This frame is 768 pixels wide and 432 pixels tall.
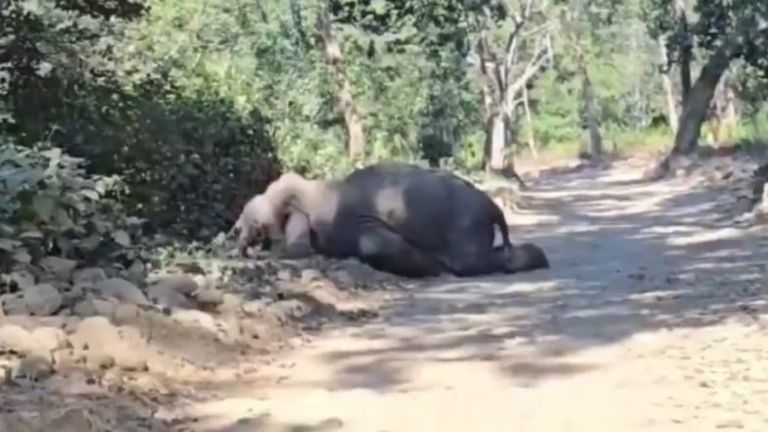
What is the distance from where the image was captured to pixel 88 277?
7.86m

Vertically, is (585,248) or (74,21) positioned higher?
(74,21)

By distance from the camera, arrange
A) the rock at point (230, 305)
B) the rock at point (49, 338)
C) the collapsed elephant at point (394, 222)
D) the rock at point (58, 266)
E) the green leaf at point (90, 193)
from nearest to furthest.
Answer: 1. the rock at point (49, 338)
2. the rock at point (58, 266)
3. the rock at point (230, 305)
4. the green leaf at point (90, 193)
5. the collapsed elephant at point (394, 222)

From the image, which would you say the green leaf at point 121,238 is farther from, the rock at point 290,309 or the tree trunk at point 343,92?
the tree trunk at point 343,92

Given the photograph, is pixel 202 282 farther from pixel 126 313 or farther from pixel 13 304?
pixel 13 304

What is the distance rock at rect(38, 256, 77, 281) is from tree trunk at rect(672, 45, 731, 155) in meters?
17.7

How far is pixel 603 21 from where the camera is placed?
159 feet

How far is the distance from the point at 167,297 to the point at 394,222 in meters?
4.18

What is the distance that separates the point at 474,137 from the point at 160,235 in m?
34.1

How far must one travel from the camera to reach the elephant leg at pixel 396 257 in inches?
449

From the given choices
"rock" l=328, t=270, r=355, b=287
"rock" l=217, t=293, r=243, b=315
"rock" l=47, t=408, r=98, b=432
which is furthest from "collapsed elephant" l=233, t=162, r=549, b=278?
"rock" l=47, t=408, r=98, b=432

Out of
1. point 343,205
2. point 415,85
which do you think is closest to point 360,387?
point 343,205

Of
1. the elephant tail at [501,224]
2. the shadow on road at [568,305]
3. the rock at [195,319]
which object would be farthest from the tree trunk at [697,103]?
the rock at [195,319]

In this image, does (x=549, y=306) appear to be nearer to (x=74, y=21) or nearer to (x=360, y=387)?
(x=360, y=387)

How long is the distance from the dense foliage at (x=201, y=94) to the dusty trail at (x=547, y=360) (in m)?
2.08
